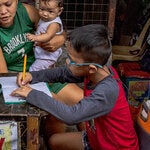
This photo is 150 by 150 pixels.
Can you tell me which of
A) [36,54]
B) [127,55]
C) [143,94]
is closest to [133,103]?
[143,94]

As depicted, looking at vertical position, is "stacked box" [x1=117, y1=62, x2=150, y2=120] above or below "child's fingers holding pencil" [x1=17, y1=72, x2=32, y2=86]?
below

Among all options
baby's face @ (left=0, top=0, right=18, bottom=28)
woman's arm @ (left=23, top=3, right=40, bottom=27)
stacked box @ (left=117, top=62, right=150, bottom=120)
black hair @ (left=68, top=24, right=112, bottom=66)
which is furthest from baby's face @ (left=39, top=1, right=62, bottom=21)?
stacked box @ (left=117, top=62, right=150, bottom=120)

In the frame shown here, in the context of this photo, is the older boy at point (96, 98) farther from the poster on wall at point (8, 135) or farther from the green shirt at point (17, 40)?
the green shirt at point (17, 40)

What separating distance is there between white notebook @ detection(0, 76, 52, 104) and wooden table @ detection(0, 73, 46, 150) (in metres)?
0.03

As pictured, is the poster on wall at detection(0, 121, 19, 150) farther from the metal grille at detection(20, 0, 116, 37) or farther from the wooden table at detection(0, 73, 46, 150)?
the metal grille at detection(20, 0, 116, 37)

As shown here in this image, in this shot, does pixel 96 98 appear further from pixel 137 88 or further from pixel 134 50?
pixel 134 50

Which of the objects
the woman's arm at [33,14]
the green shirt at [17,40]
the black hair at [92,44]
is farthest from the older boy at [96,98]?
the woman's arm at [33,14]

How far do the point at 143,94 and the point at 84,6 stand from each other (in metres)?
1.16

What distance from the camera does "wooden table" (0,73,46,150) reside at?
175cm

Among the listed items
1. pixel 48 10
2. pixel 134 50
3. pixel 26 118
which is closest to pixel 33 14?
pixel 48 10

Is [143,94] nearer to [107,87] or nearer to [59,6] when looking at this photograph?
[59,6]

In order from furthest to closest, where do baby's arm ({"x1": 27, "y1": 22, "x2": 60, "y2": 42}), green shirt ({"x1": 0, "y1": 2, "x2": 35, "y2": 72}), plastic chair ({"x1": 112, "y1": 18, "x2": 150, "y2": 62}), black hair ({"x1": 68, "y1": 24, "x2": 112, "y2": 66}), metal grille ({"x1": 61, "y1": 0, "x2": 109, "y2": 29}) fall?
plastic chair ({"x1": 112, "y1": 18, "x2": 150, "y2": 62}), metal grille ({"x1": 61, "y1": 0, "x2": 109, "y2": 29}), green shirt ({"x1": 0, "y1": 2, "x2": 35, "y2": 72}), baby's arm ({"x1": 27, "y1": 22, "x2": 60, "y2": 42}), black hair ({"x1": 68, "y1": 24, "x2": 112, "y2": 66})

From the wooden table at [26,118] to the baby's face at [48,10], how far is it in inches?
39.3

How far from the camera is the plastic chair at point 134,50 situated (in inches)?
164
